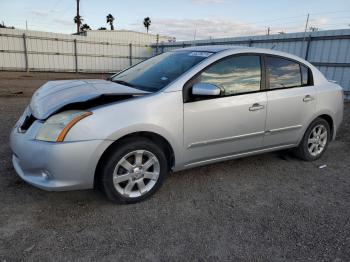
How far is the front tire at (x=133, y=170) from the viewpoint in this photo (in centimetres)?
284

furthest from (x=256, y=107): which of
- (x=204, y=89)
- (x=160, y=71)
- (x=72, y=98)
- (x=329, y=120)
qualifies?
(x=72, y=98)

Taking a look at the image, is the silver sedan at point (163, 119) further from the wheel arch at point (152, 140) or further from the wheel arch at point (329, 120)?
the wheel arch at point (329, 120)

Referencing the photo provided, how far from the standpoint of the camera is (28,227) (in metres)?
2.60

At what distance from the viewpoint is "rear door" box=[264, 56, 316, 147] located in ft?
12.4

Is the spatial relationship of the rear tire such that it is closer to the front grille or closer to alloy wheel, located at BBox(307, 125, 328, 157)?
alloy wheel, located at BBox(307, 125, 328, 157)

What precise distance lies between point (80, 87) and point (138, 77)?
2.38 ft

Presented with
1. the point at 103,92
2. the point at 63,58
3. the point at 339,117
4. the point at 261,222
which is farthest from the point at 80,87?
the point at 63,58

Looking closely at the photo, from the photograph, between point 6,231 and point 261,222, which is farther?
point 261,222

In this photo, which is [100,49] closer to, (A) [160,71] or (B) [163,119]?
(A) [160,71]

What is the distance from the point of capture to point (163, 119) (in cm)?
300

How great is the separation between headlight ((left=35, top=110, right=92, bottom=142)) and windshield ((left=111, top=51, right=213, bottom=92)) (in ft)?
2.85

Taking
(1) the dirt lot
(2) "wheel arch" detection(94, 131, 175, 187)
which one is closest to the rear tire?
(1) the dirt lot

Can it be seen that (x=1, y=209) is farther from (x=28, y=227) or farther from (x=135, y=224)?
(x=135, y=224)

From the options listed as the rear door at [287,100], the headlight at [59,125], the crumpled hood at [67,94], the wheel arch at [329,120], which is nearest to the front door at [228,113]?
the rear door at [287,100]
